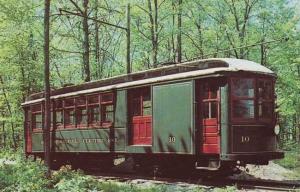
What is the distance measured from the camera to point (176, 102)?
13.0 meters

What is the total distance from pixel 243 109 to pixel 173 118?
6.59ft

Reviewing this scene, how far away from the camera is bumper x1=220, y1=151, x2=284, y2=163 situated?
38.1 ft

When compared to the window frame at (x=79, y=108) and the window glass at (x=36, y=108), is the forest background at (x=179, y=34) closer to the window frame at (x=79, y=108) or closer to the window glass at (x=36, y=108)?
the window glass at (x=36, y=108)

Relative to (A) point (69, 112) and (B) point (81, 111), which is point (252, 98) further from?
(A) point (69, 112)

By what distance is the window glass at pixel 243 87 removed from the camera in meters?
12.1

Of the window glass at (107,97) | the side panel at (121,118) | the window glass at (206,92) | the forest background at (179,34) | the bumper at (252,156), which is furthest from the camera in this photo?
the forest background at (179,34)

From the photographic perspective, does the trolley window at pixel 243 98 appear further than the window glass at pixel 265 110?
No

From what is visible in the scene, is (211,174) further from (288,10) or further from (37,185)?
(288,10)

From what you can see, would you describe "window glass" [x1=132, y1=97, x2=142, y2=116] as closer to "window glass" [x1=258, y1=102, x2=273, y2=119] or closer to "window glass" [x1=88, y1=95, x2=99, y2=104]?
"window glass" [x1=88, y1=95, x2=99, y2=104]

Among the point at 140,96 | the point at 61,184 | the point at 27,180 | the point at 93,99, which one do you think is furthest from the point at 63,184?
the point at 93,99

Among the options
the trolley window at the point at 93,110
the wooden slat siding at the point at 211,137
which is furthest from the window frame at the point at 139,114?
the wooden slat siding at the point at 211,137

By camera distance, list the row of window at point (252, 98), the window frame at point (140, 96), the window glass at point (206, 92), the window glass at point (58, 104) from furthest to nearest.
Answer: the window glass at point (58, 104), the window frame at point (140, 96), the window glass at point (206, 92), the row of window at point (252, 98)

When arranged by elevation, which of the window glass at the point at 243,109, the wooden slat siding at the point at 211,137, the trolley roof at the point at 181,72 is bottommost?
the wooden slat siding at the point at 211,137

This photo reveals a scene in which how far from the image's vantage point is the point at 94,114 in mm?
16500
